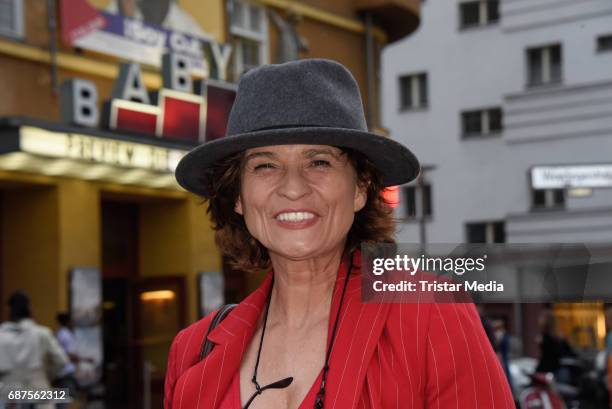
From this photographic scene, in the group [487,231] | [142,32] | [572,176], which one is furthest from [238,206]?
[487,231]

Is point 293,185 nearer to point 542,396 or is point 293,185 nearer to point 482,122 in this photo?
point 542,396

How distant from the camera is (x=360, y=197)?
2.55 m

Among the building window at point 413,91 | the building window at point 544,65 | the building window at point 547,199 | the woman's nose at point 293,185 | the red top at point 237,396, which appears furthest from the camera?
the building window at point 413,91

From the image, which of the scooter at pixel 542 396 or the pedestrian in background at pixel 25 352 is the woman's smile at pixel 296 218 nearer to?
the pedestrian in background at pixel 25 352

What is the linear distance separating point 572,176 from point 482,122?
21453 millimetres

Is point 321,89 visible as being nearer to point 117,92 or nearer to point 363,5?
point 117,92

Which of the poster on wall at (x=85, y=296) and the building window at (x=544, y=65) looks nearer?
the poster on wall at (x=85, y=296)

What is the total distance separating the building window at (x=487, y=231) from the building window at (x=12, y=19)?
18420 millimetres

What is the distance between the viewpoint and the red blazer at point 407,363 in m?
2.06

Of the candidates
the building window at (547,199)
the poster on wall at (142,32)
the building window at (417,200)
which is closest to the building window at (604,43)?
the building window at (547,199)

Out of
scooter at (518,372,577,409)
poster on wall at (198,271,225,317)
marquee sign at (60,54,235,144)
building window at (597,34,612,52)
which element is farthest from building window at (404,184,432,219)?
scooter at (518,372,577,409)

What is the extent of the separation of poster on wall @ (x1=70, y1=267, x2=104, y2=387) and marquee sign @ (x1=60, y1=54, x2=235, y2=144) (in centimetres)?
183

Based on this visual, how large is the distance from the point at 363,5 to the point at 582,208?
1048 centimetres

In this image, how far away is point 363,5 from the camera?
17719 millimetres
